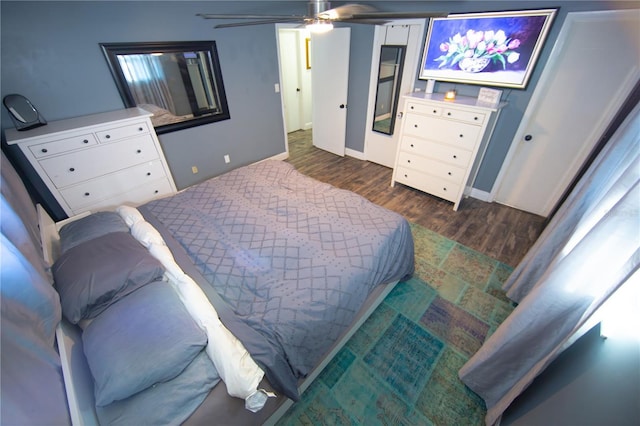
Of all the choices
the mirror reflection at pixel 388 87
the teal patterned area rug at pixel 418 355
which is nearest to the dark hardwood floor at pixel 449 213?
the teal patterned area rug at pixel 418 355

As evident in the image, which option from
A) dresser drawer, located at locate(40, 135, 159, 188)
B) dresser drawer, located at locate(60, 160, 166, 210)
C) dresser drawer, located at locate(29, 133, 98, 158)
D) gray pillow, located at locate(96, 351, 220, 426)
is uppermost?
dresser drawer, located at locate(29, 133, 98, 158)

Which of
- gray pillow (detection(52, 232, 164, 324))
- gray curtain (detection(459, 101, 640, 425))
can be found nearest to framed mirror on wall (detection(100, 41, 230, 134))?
gray pillow (detection(52, 232, 164, 324))

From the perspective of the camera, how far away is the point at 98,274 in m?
1.20

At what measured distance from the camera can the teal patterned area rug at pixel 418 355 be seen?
4.58ft

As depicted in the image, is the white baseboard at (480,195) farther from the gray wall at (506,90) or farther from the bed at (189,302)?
the bed at (189,302)

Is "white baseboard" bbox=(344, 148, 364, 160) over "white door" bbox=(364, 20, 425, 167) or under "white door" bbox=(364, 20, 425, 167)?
under

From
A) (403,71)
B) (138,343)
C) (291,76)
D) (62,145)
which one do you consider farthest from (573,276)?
(291,76)

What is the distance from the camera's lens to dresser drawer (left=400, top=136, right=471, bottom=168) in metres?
2.69

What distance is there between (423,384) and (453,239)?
155 centimetres

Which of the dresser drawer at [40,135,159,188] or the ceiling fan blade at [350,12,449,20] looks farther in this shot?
the dresser drawer at [40,135,159,188]

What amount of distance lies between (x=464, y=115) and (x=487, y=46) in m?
0.75

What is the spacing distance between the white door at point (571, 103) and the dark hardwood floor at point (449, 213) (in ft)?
1.21

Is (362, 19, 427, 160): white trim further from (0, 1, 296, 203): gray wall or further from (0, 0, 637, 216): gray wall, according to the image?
(0, 1, 296, 203): gray wall

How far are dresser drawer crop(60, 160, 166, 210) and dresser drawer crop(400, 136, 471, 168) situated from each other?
2.91 m
